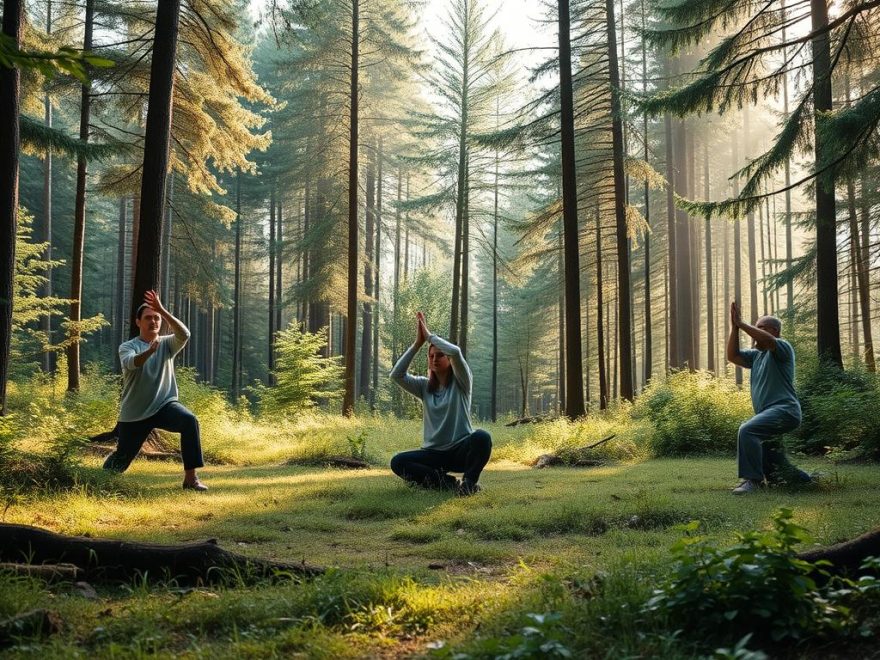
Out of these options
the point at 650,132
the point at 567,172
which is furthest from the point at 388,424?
the point at 650,132

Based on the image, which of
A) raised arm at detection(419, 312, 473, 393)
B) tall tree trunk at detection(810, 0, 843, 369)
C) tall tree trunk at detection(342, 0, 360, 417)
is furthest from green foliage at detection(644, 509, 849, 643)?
tall tree trunk at detection(342, 0, 360, 417)

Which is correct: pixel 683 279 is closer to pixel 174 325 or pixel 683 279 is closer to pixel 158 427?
pixel 174 325

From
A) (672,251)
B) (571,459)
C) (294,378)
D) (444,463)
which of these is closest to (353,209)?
(294,378)

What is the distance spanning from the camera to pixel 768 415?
7035 millimetres

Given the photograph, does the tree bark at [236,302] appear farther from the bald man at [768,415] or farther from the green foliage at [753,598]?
Result: the green foliage at [753,598]

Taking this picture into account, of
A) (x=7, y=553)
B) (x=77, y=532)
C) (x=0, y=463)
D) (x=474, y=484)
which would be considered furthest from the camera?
(x=474, y=484)

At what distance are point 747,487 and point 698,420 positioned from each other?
17.1ft

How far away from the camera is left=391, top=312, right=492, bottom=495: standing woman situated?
729 centimetres

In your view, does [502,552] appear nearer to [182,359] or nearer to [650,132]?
[650,132]

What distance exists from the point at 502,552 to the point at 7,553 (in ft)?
10.6

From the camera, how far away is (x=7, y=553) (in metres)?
3.88

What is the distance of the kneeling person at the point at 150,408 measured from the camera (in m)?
7.25

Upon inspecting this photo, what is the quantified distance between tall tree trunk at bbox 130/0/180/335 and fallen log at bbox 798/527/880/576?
9170 mm

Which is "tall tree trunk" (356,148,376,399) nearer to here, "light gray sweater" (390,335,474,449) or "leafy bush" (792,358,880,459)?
"leafy bush" (792,358,880,459)
